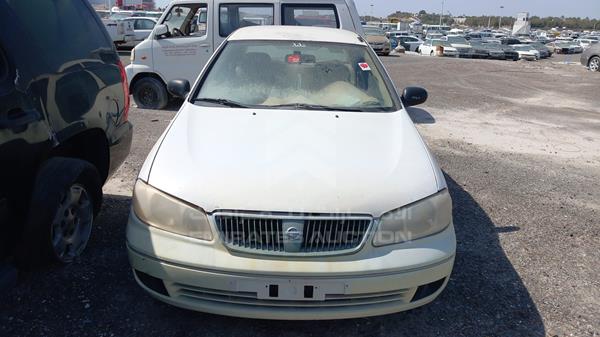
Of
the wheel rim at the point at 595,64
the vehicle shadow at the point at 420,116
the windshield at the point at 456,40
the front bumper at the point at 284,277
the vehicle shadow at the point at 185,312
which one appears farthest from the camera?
the windshield at the point at 456,40

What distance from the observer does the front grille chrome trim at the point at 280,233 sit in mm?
2350

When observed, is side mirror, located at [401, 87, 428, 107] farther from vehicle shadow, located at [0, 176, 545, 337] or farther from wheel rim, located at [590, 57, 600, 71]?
wheel rim, located at [590, 57, 600, 71]

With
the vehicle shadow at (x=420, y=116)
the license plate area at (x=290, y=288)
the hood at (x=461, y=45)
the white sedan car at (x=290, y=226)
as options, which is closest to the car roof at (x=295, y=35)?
the white sedan car at (x=290, y=226)

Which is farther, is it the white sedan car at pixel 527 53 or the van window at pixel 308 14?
the white sedan car at pixel 527 53

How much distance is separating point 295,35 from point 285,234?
2482 mm

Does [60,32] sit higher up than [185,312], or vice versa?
[60,32]

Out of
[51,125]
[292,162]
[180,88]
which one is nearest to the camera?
[292,162]

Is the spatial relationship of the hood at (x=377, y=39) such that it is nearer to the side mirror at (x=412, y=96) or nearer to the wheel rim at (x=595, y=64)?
the wheel rim at (x=595, y=64)

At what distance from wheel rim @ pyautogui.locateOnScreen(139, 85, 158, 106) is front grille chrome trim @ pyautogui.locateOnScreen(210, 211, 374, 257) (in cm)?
692

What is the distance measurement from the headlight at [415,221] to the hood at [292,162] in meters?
0.04

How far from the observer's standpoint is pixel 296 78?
12.6ft

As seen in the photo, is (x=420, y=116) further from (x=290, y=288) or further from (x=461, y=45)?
(x=461, y=45)

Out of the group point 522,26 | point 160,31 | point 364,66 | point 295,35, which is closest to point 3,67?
point 295,35

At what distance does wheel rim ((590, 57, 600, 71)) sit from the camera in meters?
19.6
